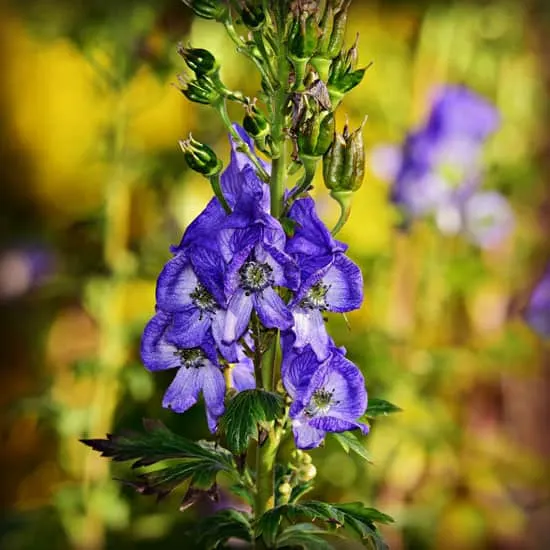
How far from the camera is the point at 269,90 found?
29.8 inches

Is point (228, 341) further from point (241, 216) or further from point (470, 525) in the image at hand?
point (470, 525)

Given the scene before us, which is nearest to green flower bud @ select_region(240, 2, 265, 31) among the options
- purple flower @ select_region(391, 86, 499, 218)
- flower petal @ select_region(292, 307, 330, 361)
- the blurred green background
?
flower petal @ select_region(292, 307, 330, 361)

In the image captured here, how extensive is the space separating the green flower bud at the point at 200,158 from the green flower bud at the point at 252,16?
0.09 meters

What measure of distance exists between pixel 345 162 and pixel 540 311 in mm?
1077

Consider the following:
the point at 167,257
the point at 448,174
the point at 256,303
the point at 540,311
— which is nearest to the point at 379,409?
the point at 256,303

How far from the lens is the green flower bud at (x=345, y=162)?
0.72m

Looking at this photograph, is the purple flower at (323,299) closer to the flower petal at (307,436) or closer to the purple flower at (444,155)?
the flower petal at (307,436)

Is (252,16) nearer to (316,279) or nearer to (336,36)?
(336,36)

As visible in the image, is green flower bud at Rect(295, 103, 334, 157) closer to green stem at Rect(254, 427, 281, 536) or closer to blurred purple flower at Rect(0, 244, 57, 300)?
green stem at Rect(254, 427, 281, 536)

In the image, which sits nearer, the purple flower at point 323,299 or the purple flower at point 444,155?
the purple flower at point 323,299

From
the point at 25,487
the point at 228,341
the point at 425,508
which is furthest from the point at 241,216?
the point at 25,487

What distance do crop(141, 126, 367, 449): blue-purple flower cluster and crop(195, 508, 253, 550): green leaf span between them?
89 millimetres

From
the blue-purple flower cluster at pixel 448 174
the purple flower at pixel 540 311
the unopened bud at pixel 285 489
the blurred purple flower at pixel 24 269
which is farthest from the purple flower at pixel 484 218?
the unopened bud at pixel 285 489

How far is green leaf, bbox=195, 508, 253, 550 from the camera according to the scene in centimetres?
79
